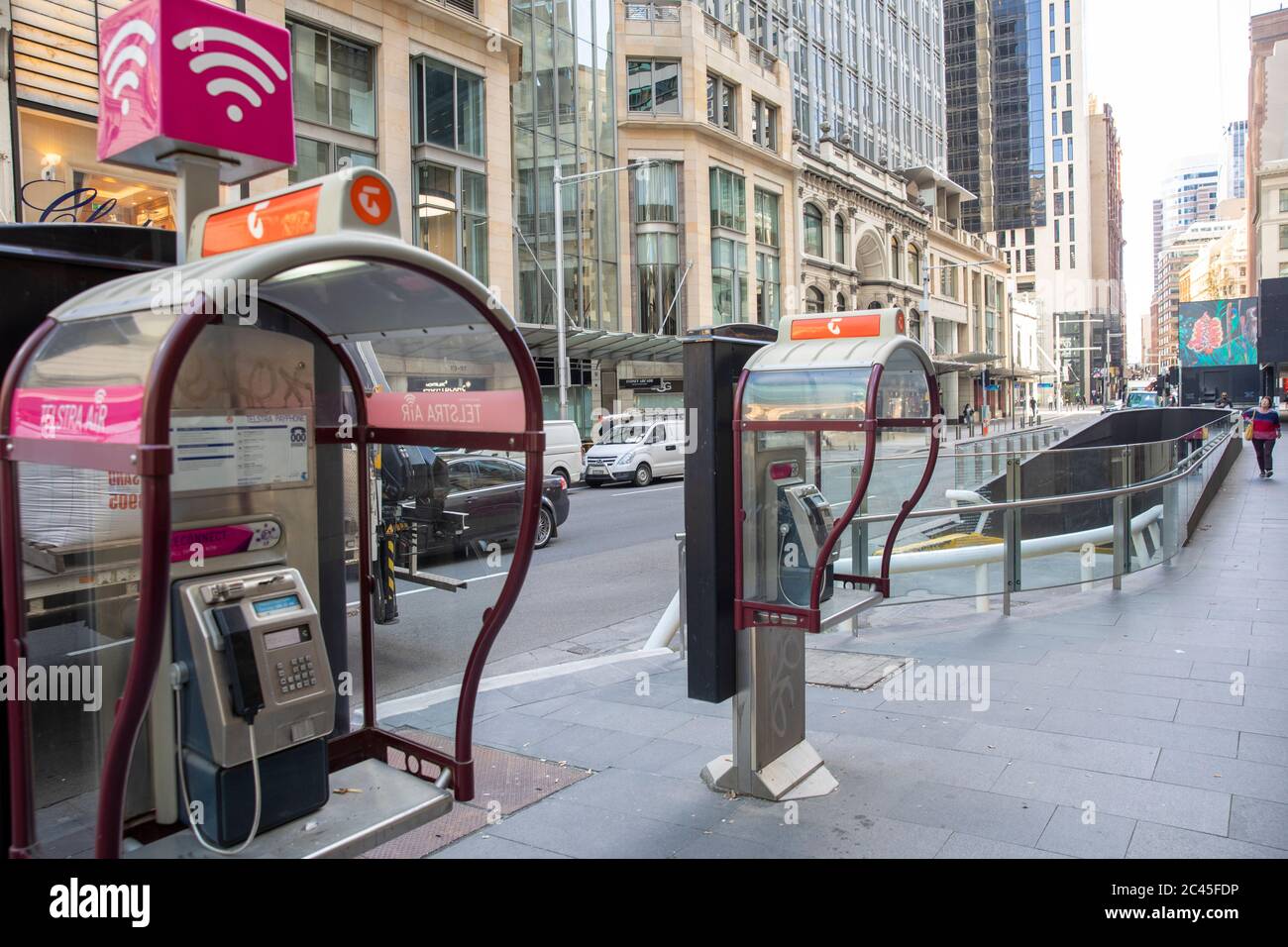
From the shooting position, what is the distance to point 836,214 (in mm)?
53438

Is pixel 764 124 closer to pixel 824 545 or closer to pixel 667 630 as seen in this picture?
pixel 667 630

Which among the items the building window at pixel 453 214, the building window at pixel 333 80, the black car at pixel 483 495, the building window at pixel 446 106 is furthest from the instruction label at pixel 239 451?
the building window at pixel 446 106

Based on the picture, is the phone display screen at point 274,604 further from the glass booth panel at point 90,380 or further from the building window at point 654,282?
the building window at point 654,282

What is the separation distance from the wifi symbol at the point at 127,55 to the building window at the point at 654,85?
38147 mm

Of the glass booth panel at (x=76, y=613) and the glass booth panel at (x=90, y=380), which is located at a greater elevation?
the glass booth panel at (x=90, y=380)

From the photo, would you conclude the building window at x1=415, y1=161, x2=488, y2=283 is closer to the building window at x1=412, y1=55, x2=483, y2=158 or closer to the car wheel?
the building window at x1=412, y1=55, x2=483, y2=158

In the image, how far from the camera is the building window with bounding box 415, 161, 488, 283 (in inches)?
1073

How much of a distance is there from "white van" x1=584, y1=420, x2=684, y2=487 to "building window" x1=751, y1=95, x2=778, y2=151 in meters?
23.7

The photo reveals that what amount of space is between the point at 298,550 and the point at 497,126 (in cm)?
2788

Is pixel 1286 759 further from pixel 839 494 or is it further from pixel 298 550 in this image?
pixel 298 550

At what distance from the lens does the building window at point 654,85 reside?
39.6 m

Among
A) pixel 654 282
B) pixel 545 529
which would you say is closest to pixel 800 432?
pixel 545 529

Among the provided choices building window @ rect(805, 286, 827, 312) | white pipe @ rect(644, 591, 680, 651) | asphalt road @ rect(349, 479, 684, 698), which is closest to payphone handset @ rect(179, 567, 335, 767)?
asphalt road @ rect(349, 479, 684, 698)

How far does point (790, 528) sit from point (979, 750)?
1.60m
